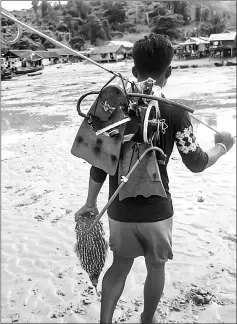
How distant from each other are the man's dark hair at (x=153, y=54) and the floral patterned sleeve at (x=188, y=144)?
0.22 m

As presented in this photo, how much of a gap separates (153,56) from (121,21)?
4027 inches

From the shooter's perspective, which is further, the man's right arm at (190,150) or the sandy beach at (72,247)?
the sandy beach at (72,247)

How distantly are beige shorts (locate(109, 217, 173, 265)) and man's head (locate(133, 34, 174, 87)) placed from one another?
0.61 meters

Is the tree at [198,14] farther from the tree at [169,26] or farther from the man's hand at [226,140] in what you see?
the man's hand at [226,140]

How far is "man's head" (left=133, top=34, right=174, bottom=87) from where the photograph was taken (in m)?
1.54

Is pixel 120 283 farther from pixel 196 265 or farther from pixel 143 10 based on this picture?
pixel 143 10

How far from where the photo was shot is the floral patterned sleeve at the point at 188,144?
156 centimetres

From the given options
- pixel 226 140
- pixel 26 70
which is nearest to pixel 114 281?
pixel 226 140

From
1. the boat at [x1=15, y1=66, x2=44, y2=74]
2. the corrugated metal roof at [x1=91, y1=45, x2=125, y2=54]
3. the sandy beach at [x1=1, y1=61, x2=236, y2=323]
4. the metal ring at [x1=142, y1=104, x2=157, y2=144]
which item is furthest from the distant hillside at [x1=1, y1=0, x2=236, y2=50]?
the metal ring at [x1=142, y1=104, x2=157, y2=144]

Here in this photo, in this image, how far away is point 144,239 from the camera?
5.44ft

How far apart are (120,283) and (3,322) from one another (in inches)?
34.9

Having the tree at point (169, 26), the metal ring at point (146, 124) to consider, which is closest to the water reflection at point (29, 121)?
the metal ring at point (146, 124)

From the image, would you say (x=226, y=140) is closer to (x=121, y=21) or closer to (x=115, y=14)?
(x=115, y=14)

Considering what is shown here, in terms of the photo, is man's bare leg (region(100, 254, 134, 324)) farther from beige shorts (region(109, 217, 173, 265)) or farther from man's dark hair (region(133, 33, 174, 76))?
man's dark hair (region(133, 33, 174, 76))
